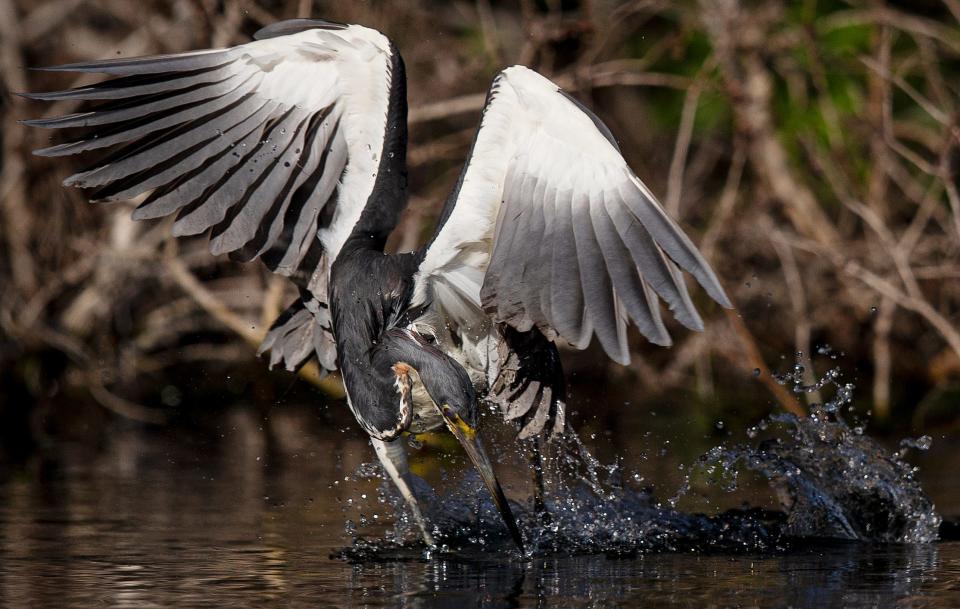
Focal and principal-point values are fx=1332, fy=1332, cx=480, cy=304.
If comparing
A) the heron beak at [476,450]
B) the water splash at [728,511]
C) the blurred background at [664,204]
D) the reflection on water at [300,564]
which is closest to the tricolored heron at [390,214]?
the heron beak at [476,450]

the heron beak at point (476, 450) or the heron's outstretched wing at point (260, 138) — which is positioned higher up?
the heron's outstretched wing at point (260, 138)

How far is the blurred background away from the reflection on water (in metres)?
1.87

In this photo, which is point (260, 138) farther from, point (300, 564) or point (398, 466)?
point (300, 564)

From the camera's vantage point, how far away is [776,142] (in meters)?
8.10

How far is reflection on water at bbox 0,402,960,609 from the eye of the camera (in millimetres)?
3461

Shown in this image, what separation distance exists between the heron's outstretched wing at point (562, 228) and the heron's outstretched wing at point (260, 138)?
637 mm

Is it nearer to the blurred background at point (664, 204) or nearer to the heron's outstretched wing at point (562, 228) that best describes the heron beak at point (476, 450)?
the heron's outstretched wing at point (562, 228)

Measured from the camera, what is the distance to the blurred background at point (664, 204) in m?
7.43

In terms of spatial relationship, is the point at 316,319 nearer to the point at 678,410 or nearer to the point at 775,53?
the point at 678,410

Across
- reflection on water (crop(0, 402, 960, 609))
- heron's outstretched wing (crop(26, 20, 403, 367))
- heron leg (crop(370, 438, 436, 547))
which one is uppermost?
heron's outstretched wing (crop(26, 20, 403, 367))

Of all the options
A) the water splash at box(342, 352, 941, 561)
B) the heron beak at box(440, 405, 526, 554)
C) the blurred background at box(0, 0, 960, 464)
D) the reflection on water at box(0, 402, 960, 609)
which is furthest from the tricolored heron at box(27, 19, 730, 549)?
the blurred background at box(0, 0, 960, 464)

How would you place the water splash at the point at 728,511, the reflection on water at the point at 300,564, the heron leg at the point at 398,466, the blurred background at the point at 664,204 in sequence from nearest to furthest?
the reflection on water at the point at 300,564 → the water splash at the point at 728,511 → the heron leg at the point at 398,466 → the blurred background at the point at 664,204

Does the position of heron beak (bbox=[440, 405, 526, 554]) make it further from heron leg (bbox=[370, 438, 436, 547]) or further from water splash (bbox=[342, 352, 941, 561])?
heron leg (bbox=[370, 438, 436, 547])

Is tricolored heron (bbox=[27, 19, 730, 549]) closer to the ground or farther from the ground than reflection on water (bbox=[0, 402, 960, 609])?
farther from the ground
